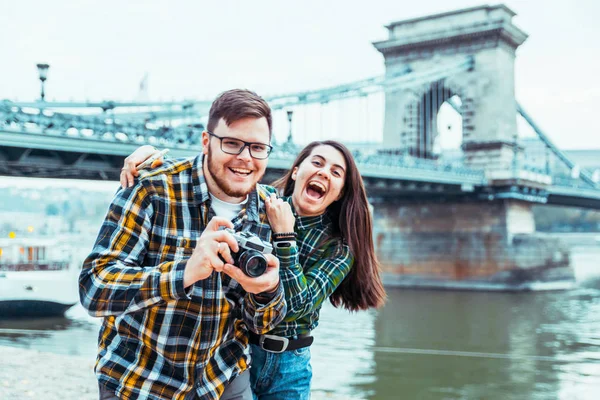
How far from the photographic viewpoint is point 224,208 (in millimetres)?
1726

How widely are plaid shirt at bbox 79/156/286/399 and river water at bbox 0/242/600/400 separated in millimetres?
3229

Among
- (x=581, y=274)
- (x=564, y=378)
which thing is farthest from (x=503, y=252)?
(x=564, y=378)

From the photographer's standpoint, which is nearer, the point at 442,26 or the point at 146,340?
the point at 146,340

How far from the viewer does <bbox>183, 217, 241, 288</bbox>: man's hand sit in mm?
1405

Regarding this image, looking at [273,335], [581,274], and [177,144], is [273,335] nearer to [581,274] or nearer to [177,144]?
[177,144]

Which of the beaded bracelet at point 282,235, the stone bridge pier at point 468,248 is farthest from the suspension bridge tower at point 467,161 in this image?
the beaded bracelet at point 282,235

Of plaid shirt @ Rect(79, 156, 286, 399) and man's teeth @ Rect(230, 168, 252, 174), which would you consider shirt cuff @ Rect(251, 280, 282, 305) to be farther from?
man's teeth @ Rect(230, 168, 252, 174)

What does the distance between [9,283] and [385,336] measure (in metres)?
7.21

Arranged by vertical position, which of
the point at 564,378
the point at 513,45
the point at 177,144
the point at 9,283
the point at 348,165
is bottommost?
the point at 564,378

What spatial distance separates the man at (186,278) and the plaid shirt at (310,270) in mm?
176

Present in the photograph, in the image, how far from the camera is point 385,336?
12.2 m

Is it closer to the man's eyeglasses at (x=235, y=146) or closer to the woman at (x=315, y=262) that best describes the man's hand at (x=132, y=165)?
the man's eyeglasses at (x=235, y=146)

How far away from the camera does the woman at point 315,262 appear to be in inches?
79.3

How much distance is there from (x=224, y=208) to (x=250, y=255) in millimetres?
296
